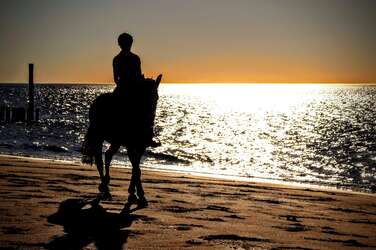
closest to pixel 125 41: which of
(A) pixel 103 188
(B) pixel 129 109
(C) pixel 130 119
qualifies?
(B) pixel 129 109

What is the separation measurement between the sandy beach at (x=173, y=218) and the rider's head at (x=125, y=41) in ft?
7.95

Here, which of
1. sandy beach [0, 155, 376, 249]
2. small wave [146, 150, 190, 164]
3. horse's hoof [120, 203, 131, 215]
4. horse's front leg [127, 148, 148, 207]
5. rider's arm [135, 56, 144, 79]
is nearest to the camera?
sandy beach [0, 155, 376, 249]

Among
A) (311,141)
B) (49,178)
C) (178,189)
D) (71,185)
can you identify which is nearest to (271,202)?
(178,189)

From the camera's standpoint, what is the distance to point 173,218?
6.30 meters

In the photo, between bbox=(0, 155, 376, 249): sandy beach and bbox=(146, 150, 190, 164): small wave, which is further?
bbox=(146, 150, 190, 164): small wave

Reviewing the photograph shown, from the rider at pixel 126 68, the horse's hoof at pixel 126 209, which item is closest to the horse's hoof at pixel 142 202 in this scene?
the horse's hoof at pixel 126 209

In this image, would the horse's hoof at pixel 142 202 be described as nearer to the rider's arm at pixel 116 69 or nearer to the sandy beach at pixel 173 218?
the sandy beach at pixel 173 218

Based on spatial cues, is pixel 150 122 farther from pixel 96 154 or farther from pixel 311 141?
pixel 311 141

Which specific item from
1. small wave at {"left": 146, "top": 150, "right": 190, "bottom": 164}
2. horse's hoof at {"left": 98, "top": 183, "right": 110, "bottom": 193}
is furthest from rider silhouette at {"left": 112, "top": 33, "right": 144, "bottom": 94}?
small wave at {"left": 146, "top": 150, "right": 190, "bottom": 164}

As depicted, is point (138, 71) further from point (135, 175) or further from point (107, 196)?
point (107, 196)

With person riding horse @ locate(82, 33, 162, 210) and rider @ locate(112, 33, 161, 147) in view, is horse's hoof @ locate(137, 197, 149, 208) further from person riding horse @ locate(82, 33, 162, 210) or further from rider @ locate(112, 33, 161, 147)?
rider @ locate(112, 33, 161, 147)

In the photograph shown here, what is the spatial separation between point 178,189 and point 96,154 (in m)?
2.11

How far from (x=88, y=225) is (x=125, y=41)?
3.12m

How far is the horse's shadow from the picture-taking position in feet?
15.9
